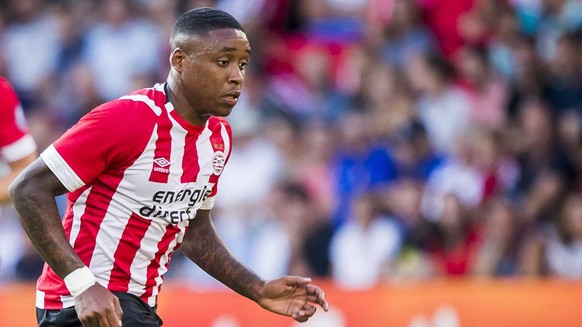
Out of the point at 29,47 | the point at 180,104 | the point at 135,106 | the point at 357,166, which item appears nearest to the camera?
the point at 135,106

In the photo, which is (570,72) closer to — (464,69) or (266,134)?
(464,69)

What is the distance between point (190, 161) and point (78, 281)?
81 cm

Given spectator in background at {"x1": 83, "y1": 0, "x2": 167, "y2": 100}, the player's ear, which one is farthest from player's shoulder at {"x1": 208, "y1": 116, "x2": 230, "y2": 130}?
spectator in background at {"x1": 83, "y1": 0, "x2": 167, "y2": 100}

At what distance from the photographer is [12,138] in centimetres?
598

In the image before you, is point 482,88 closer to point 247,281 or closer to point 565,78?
point 565,78

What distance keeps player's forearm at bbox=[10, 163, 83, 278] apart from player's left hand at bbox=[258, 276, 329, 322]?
1007 millimetres

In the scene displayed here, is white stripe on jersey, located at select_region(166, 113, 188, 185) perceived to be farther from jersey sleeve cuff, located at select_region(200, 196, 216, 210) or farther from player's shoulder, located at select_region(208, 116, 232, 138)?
jersey sleeve cuff, located at select_region(200, 196, 216, 210)

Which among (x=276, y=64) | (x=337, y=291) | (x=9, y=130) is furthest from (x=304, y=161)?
(x=9, y=130)

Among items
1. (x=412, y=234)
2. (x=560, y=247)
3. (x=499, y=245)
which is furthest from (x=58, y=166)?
(x=560, y=247)

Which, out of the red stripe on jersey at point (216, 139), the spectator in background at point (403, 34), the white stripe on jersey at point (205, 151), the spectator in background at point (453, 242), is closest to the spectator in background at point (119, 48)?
the spectator in background at point (403, 34)

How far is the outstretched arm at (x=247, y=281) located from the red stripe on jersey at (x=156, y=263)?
1.16ft

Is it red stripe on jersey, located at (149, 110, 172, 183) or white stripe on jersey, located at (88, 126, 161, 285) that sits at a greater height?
red stripe on jersey, located at (149, 110, 172, 183)

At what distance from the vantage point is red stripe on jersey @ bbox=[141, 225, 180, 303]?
15.4 ft

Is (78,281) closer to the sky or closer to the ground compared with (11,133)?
closer to the ground
